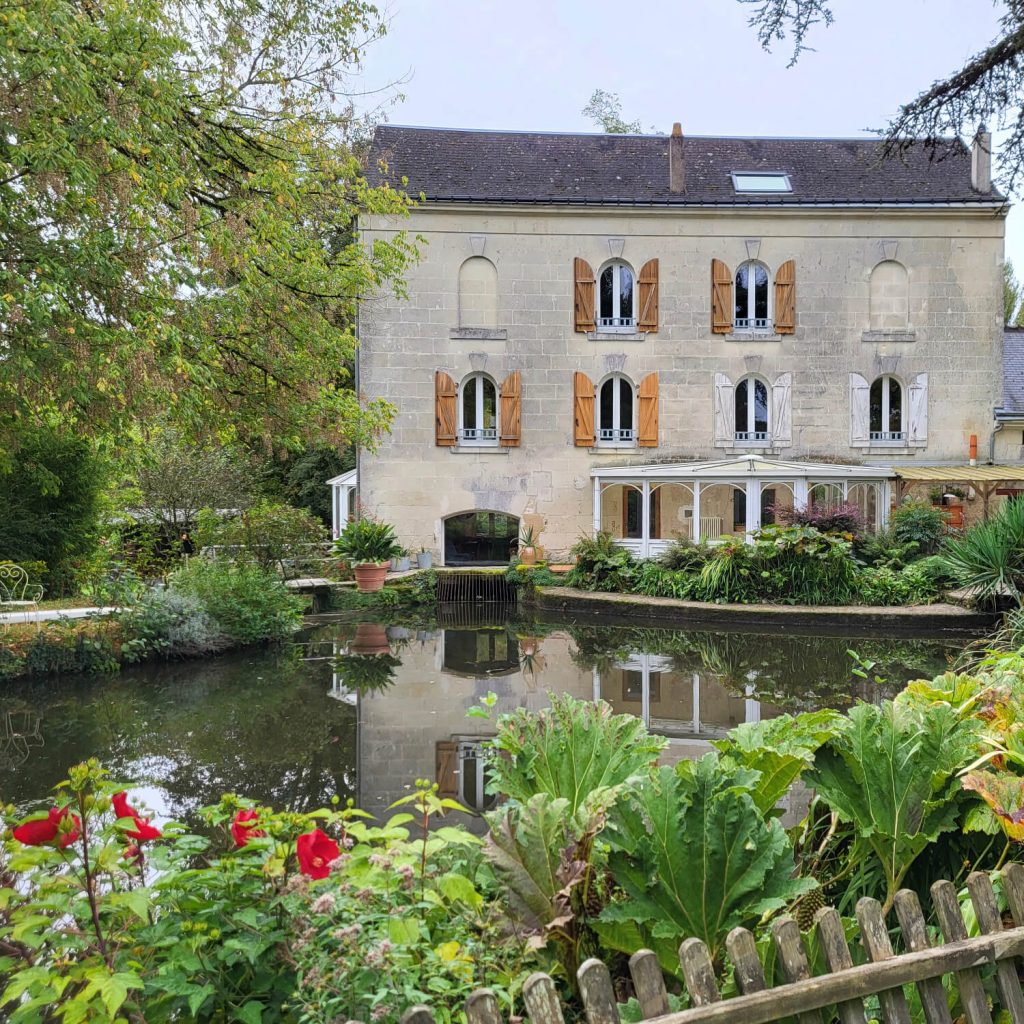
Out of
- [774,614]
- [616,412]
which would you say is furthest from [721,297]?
[774,614]

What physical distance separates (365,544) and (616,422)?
648 cm

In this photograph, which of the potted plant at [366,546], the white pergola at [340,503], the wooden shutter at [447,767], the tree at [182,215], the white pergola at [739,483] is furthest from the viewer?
the white pergola at [340,503]

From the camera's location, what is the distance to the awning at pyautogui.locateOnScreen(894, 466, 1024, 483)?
55.6 ft

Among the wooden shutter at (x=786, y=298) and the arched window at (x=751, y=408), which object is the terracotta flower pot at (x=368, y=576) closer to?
the arched window at (x=751, y=408)

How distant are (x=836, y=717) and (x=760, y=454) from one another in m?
16.8

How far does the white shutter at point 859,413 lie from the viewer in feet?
62.1

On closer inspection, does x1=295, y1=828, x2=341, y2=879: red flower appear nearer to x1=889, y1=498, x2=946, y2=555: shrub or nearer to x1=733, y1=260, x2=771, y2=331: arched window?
x1=889, y1=498, x2=946, y2=555: shrub

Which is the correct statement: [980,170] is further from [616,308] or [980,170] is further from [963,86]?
[963,86]

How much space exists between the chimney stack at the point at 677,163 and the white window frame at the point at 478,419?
6.36 metres

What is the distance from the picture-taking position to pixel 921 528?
611 inches

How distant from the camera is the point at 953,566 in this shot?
1241 centimetres

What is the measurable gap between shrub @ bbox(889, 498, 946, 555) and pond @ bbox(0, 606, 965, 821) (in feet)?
15.2

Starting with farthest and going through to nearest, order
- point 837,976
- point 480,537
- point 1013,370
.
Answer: point 480,537
point 1013,370
point 837,976

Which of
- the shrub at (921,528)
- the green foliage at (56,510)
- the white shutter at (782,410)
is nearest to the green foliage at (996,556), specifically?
the shrub at (921,528)
